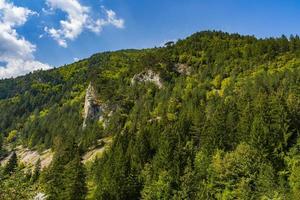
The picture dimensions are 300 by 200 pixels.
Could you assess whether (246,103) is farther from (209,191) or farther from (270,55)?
(270,55)

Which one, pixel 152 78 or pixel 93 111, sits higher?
pixel 152 78

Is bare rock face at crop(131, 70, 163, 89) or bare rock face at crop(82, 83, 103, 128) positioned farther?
bare rock face at crop(131, 70, 163, 89)

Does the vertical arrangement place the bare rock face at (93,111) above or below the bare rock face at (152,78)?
below

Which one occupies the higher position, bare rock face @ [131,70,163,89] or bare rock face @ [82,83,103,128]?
bare rock face @ [131,70,163,89]

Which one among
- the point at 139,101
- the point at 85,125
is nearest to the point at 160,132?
the point at 139,101

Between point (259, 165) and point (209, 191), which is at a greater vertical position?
point (259, 165)

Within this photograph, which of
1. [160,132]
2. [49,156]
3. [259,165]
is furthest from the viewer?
[49,156]

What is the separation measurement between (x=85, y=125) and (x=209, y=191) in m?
116

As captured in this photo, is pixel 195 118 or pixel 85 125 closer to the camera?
pixel 195 118

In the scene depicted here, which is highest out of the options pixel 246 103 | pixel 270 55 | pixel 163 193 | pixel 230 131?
pixel 270 55

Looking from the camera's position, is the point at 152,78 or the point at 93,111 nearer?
the point at 93,111

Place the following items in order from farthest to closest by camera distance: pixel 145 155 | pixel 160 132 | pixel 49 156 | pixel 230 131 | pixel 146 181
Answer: pixel 49 156
pixel 160 132
pixel 145 155
pixel 230 131
pixel 146 181

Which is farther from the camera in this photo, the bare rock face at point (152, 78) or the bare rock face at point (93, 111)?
the bare rock face at point (152, 78)

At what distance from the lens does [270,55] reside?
573 feet
